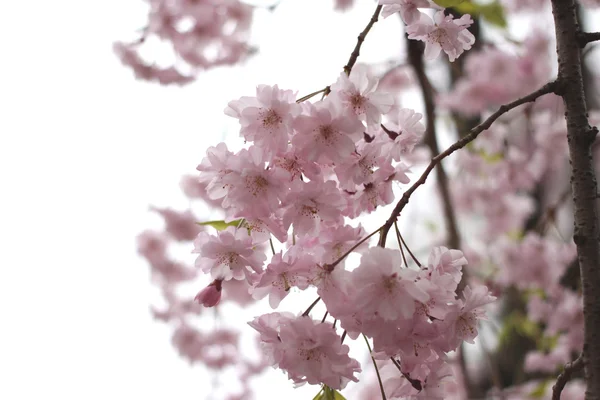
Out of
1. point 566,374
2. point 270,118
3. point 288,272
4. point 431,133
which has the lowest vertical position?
point 566,374

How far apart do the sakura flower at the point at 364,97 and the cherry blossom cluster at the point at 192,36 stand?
1732mm

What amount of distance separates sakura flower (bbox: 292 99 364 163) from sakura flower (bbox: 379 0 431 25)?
0.46 feet

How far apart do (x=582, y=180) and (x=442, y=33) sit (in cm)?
22

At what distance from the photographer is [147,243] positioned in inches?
105

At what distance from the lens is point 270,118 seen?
1.74 ft

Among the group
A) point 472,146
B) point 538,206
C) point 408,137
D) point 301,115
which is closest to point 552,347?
point 472,146

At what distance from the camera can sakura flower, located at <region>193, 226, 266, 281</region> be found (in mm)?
554

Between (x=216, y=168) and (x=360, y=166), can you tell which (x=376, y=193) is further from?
(x=216, y=168)

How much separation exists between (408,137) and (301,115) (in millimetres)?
142

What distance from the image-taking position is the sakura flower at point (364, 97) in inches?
21.3

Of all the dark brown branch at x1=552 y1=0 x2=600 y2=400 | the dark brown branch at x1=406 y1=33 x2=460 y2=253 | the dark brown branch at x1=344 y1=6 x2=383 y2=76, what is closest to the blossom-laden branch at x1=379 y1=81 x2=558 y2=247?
the dark brown branch at x1=552 y1=0 x2=600 y2=400

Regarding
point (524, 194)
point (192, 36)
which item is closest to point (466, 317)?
point (192, 36)

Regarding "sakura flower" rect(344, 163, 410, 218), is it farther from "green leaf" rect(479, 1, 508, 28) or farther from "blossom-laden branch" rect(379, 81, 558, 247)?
"green leaf" rect(479, 1, 508, 28)

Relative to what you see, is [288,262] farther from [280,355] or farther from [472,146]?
[472,146]
